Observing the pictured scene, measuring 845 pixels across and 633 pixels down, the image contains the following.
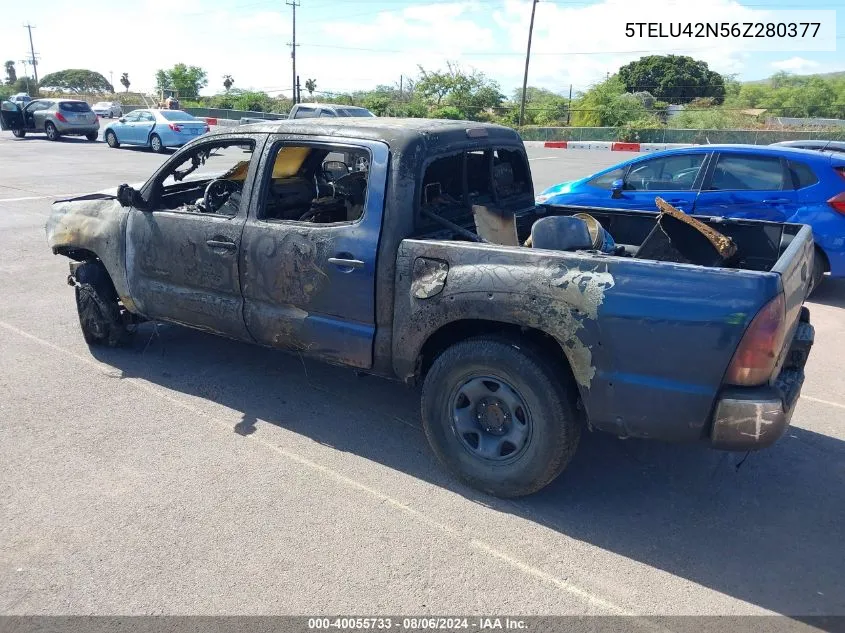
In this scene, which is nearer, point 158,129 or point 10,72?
point 158,129

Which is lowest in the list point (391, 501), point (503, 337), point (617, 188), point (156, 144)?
point (391, 501)

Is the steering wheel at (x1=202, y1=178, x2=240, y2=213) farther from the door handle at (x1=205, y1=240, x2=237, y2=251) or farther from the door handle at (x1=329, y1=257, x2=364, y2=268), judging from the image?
the door handle at (x1=329, y1=257, x2=364, y2=268)

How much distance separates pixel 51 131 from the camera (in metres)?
27.9

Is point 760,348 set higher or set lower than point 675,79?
lower

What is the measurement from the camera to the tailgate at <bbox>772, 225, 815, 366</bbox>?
3039 millimetres

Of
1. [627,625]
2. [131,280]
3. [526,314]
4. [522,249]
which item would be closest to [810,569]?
[627,625]

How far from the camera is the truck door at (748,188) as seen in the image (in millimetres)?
7234

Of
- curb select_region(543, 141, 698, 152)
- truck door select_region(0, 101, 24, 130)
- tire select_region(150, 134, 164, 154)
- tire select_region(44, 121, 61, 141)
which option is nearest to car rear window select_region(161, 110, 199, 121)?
tire select_region(150, 134, 164, 154)

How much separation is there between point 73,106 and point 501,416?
29446mm

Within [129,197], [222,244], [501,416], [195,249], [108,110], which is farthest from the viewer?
[108,110]

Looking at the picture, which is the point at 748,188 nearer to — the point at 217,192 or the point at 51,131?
the point at 217,192

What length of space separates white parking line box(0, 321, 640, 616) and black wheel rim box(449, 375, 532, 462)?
0.46 m

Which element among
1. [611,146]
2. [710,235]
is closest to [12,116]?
[611,146]

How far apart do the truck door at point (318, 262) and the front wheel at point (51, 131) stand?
27.8 meters
